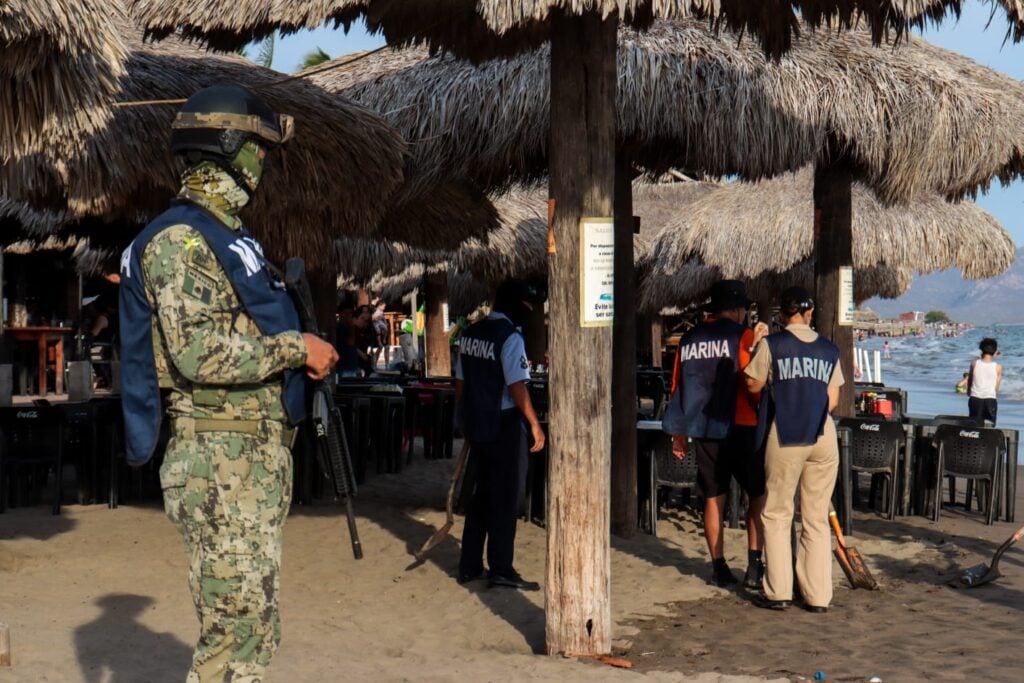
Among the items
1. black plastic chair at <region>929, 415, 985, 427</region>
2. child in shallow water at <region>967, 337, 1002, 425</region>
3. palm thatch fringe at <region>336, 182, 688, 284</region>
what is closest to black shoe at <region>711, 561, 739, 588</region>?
black plastic chair at <region>929, 415, 985, 427</region>

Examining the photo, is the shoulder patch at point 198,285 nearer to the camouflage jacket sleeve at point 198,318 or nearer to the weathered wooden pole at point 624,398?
the camouflage jacket sleeve at point 198,318

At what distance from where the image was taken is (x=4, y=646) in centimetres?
498

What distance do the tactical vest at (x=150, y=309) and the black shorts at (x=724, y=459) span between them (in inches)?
173

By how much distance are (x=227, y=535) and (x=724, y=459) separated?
4556 millimetres

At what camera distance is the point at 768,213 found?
1509cm

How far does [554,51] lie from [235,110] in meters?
2.71

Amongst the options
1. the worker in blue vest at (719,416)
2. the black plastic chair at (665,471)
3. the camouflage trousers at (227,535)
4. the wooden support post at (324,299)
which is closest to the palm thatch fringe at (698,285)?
the wooden support post at (324,299)

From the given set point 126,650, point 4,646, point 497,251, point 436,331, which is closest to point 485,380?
point 126,650

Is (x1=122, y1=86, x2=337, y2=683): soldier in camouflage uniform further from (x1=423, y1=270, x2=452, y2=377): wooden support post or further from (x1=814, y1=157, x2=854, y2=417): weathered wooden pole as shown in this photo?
(x1=423, y1=270, x2=452, y2=377): wooden support post

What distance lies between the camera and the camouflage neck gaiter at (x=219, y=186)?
3289 mm

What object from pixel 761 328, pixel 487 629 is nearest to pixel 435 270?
pixel 761 328

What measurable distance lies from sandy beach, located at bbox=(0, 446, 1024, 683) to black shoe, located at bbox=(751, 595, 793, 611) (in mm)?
69

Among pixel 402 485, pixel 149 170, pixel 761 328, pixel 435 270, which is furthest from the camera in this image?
pixel 435 270

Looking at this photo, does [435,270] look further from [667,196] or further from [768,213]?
[768,213]
